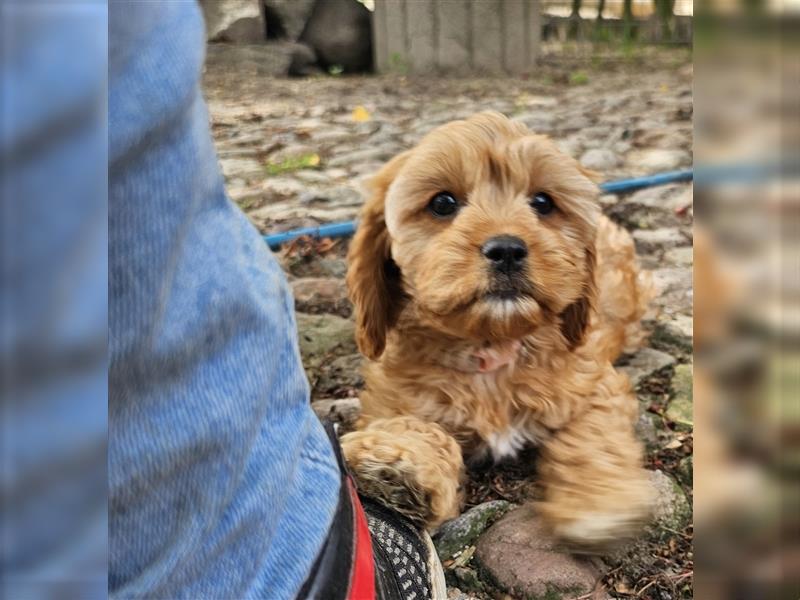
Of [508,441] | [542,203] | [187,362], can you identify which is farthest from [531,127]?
[187,362]

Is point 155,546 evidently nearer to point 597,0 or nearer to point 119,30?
point 119,30

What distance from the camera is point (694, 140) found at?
1.67 feet

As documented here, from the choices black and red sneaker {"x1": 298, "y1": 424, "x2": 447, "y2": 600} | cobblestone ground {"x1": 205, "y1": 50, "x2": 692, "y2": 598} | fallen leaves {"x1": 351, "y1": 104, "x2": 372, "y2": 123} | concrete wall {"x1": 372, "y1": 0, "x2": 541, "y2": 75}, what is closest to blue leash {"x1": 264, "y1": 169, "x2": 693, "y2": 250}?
cobblestone ground {"x1": 205, "y1": 50, "x2": 692, "y2": 598}

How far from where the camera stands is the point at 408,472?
1854 millimetres

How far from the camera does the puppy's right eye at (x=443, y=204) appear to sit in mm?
Result: 2279

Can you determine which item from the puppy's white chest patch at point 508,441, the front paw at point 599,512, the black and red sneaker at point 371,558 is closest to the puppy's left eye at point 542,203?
the puppy's white chest patch at point 508,441

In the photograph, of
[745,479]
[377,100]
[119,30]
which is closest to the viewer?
[745,479]

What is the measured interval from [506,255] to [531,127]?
13.7 feet

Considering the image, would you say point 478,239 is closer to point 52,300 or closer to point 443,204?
point 443,204

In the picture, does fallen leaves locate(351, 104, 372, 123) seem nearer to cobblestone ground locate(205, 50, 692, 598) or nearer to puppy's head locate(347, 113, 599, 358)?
cobblestone ground locate(205, 50, 692, 598)

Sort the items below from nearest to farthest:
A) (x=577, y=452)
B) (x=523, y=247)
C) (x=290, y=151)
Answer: (x=523, y=247) < (x=577, y=452) < (x=290, y=151)

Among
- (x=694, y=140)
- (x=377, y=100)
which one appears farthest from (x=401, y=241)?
(x=377, y=100)

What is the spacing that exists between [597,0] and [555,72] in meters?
5.92

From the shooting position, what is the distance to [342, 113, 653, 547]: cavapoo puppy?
2025 millimetres
